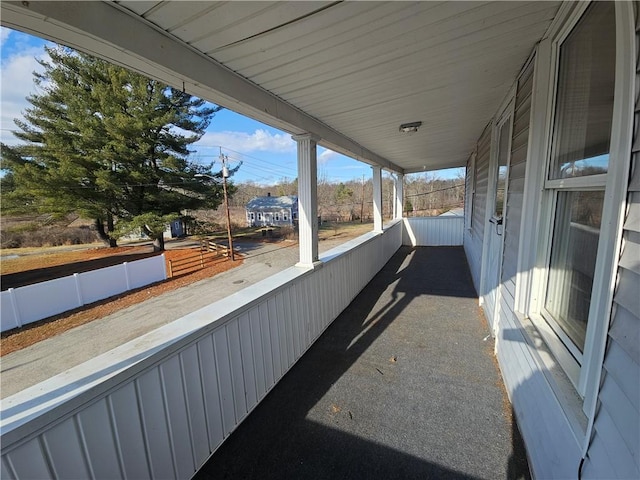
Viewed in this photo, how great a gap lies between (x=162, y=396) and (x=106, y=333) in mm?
5942

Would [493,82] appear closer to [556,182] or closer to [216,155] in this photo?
[556,182]

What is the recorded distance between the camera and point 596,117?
1106 millimetres

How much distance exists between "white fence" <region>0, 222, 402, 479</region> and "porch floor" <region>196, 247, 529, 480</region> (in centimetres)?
22

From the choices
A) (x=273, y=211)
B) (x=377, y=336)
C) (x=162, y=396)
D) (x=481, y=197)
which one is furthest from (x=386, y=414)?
(x=273, y=211)

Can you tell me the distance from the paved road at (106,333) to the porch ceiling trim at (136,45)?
212 inches

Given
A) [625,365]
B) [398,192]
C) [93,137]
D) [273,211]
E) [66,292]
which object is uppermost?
[93,137]

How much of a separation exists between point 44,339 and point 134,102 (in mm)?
8623

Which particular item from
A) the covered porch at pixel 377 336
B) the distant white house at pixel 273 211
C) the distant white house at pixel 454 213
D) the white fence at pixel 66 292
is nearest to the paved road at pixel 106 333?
the white fence at pixel 66 292

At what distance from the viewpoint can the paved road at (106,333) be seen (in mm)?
4422

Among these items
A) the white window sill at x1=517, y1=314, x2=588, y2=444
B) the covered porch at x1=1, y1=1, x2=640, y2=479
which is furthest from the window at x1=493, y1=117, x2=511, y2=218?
the white window sill at x1=517, y1=314, x2=588, y2=444

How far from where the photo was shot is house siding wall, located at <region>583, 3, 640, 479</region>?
0.69 metres

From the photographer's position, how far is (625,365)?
0.73 m

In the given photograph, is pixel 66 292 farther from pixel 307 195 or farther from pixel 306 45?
pixel 306 45

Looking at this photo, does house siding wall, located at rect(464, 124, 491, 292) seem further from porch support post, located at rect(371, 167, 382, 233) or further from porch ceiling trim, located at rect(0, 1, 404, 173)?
porch ceiling trim, located at rect(0, 1, 404, 173)
